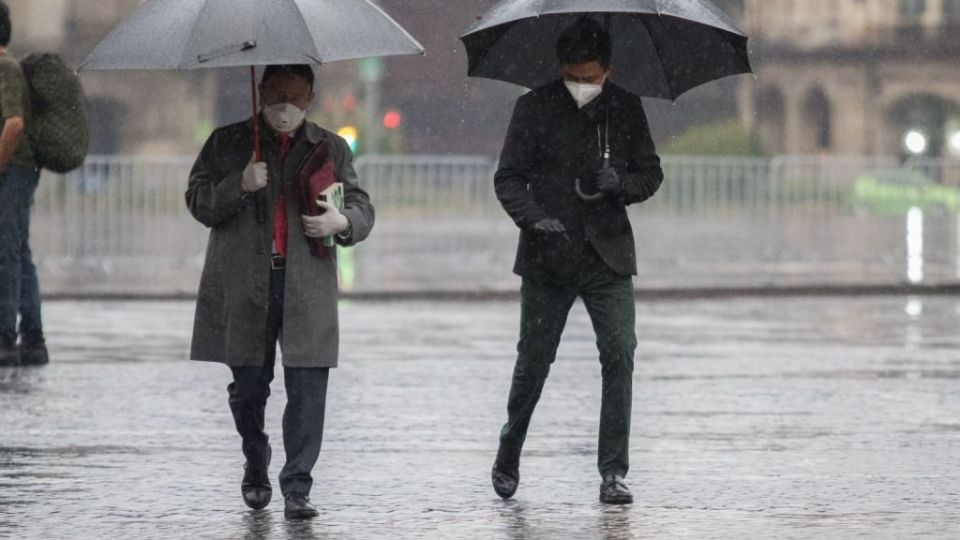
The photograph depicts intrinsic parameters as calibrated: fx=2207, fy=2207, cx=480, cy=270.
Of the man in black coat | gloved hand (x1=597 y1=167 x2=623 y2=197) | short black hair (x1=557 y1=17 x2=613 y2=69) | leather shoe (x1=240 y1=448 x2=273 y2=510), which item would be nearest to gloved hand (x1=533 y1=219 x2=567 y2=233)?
the man in black coat

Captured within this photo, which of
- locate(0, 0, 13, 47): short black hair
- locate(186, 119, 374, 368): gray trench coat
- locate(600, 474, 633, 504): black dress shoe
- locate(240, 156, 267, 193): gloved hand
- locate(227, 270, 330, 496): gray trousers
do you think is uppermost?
locate(0, 0, 13, 47): short black hair

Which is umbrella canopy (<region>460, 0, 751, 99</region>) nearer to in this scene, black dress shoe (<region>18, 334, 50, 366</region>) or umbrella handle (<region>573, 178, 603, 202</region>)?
umbrella handle (<region>573, 178, 603, 202</region>)

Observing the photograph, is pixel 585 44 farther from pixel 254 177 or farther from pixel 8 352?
pixel 8 352

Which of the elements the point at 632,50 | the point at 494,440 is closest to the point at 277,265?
the point at 632,50

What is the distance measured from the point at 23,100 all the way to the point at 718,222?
12772mm

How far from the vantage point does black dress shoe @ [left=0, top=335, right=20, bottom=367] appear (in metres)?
12.5

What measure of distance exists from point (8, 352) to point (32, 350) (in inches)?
9.9

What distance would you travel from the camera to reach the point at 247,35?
23.1 feet

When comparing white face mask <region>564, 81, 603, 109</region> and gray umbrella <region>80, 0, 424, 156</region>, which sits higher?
gray umbrella <region>80, 0, 424, 156</region>

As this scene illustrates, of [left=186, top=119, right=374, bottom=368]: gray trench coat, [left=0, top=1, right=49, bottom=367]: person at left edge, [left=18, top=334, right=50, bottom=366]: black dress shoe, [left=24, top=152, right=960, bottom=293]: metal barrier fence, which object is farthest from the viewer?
[left=24, top=152, right=960, bottom=293]: metal barrier fence

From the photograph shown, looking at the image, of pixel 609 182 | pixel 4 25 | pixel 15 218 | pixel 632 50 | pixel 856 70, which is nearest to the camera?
pixel 609 182

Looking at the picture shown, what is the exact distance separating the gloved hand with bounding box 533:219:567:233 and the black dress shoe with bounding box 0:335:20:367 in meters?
5.73

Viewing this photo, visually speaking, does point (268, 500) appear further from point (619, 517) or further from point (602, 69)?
point (602, 69)

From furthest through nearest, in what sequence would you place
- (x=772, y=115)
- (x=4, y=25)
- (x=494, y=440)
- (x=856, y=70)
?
1. (x=772, y=115)
2. (x=856, y=70)
3. (x=4, y=25)
4. (x=494, y=440)
